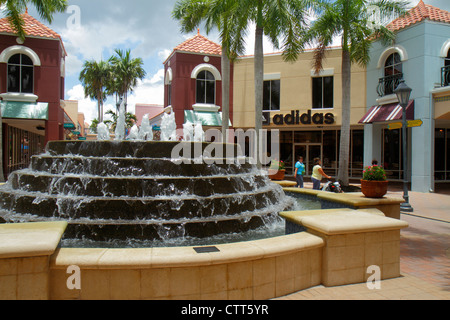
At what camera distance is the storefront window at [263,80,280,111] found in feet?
Result: 83.5

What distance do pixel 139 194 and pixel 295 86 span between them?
2028 cm

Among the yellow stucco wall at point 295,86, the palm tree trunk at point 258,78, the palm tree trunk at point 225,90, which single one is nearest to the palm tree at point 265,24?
the palm tree trunk at point 258,78

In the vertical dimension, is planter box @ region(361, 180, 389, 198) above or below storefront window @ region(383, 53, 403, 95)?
below

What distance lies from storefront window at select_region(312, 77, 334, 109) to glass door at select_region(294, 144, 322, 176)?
12.2 ft

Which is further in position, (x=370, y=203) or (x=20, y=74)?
(x=20, y=74)

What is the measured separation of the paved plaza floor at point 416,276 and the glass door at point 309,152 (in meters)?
17.4

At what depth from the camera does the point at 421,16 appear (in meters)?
19.0

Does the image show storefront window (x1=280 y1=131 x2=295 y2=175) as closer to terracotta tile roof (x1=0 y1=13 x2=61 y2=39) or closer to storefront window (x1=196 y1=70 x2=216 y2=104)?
storefront window (x1=196 y1=70 x2=216 y2=104)


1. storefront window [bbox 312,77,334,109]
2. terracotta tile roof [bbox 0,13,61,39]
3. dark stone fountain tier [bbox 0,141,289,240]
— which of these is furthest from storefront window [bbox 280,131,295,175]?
dark stone fountain tier [bbox 0,141,289,240]

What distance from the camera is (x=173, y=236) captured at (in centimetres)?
634

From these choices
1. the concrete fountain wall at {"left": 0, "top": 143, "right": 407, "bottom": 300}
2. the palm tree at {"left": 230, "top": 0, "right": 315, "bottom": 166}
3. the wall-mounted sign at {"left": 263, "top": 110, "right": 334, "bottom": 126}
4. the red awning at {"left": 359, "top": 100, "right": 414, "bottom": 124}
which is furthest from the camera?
the wall-mounted sign at {"left": 263, "top": 110, "right": 334, "bottom": 126}

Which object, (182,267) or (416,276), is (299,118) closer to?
(416,276)

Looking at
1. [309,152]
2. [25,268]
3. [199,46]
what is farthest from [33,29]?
[25,268]

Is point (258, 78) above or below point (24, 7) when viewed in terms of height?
below
